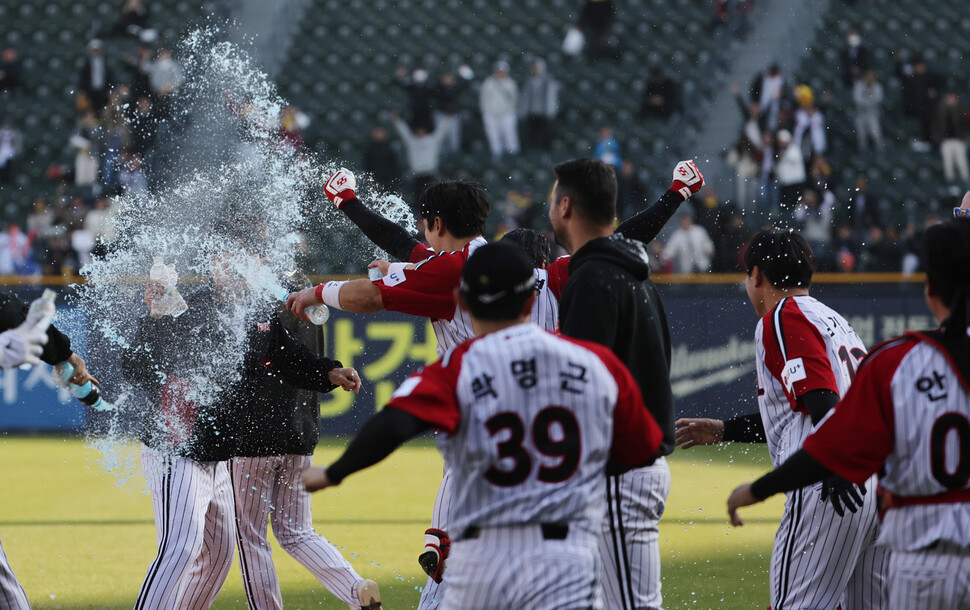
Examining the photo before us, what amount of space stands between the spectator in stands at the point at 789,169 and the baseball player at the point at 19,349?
14.0 meters

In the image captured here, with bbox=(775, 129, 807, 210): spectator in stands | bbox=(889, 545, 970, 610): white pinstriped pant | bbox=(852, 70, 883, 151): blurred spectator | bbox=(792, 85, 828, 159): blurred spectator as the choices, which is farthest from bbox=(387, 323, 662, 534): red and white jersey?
bbox=(852, 70, 883, 151): blurred spectator

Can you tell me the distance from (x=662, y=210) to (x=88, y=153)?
49.9 feet

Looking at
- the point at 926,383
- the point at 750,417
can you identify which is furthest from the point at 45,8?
the point at 926,383

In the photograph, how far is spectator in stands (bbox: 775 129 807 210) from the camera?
1714cm

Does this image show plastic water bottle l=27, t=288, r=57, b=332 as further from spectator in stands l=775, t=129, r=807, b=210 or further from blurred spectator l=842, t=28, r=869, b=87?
blurred spectator l=842, t=28, r=869, b=87

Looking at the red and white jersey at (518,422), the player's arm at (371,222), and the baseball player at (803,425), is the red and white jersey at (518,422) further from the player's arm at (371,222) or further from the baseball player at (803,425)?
the player's arm at (371,222)

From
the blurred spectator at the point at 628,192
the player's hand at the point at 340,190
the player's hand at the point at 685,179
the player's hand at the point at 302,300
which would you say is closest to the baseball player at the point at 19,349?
the player's hand at the point at 302,300

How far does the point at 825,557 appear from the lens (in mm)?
4441

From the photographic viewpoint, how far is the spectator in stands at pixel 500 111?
1941cm

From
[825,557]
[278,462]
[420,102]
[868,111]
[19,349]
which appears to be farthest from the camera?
[868,111]

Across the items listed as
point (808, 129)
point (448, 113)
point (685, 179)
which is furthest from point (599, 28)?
point (685, 179)

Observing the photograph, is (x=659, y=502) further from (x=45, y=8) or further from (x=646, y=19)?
(x=45, y=8)

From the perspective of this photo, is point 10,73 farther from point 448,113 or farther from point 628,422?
point 628,422

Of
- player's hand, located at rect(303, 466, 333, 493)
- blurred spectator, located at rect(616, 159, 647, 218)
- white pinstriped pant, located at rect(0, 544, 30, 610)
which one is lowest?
white pinstriped pant, located at rect(0, 544, 30, 610)
